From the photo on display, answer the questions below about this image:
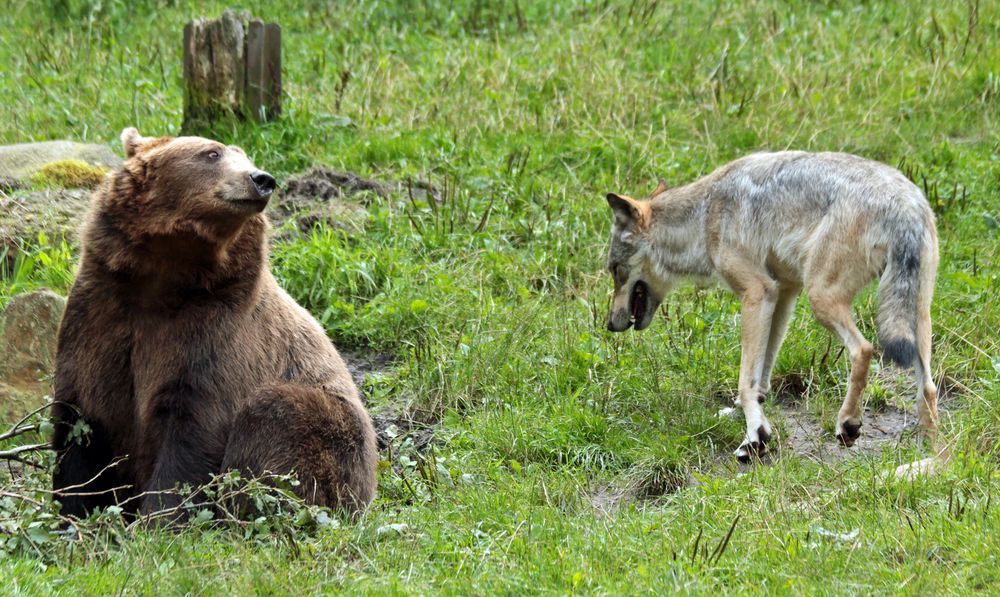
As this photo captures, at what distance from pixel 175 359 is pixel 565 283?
3746 millimetres

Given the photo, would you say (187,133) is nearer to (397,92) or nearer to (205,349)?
(397,92)

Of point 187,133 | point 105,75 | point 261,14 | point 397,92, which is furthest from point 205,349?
point 261,14

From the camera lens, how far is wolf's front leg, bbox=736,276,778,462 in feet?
21.8

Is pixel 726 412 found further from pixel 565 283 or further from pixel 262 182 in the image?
pixel 262 182

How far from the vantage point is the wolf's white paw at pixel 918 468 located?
5598 millimetres

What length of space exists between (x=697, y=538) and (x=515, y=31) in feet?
29.6

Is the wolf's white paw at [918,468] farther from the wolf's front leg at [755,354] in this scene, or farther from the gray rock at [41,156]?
the gray rock at [41,156]

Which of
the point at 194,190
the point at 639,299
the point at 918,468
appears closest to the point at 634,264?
the point at 639,299

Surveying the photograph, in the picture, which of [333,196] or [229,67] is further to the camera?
[229,67]

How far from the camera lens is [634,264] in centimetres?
801

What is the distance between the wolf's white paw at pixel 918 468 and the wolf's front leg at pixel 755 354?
3.02 ft

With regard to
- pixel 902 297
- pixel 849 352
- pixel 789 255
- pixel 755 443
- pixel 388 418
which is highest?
pixel 902 297

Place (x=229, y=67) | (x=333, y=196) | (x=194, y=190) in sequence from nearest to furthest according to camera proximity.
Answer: (x=194, y=190) < (x=333, y=196) < (x=229, y=67)

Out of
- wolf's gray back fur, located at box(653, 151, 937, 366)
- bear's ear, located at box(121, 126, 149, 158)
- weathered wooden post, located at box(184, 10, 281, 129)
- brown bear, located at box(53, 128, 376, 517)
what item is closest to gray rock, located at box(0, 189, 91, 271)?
weathered wooden post, located at box(184, 10, 281, 129)
